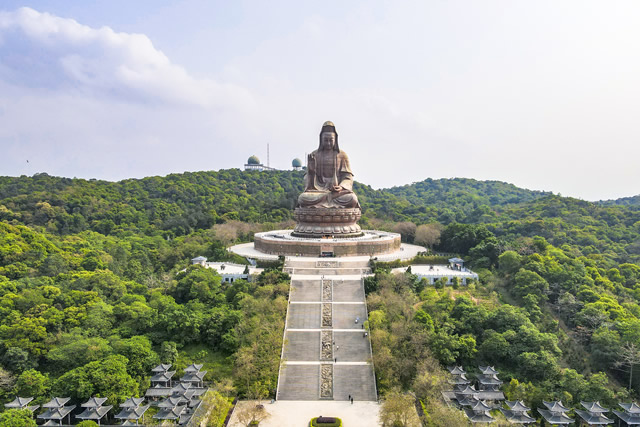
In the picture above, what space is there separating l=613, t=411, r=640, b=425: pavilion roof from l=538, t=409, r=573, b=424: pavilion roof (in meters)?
1.80

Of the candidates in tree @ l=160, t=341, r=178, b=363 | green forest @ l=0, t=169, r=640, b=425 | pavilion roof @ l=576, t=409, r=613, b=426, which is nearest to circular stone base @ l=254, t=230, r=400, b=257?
green forest @ l=0, t=169, r=640, b=425

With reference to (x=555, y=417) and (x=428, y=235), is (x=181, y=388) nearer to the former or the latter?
(x=555, y=417)

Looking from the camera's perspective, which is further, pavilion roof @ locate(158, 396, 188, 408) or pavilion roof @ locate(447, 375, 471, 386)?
pavilion roof @ locate(447, 375, 471, 386)

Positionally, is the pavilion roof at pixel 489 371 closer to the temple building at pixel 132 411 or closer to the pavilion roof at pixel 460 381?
the pavilion roof at pixel 460 381

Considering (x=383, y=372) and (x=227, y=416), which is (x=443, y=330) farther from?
(x=227, y=416)

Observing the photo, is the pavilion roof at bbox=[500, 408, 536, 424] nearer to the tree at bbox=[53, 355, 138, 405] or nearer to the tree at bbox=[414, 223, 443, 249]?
the tree at bbox=[53, 355, 138, 405]

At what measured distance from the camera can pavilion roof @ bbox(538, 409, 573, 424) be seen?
15.2 m

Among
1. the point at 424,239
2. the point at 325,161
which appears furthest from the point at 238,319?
the point at 424,239

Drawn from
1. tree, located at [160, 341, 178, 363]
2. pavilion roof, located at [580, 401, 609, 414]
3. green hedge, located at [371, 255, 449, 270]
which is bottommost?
pavilion roof, located at [580, 401, 609, 414]

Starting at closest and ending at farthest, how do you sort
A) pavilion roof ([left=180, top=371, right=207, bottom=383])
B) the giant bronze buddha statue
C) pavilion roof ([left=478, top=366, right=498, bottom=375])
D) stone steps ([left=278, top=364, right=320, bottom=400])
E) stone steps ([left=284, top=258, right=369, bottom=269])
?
stone steps ([left=278, top=364, right=320, bottom=400]) < pavilion roof ([left=180, top=371, right=207, bottom=383]) < pavilion roof ([left=478, top=366, right=498, bottom=375]) < stone steps ([left=284, top=258, right=369, bottom=269]) < the giant bronze buddha statue

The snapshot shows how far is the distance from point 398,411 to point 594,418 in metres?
7.20

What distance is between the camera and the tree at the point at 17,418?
14918 mm

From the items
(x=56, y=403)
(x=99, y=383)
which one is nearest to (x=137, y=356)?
(x=99, y=383)

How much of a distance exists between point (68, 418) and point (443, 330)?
50.9 ft
